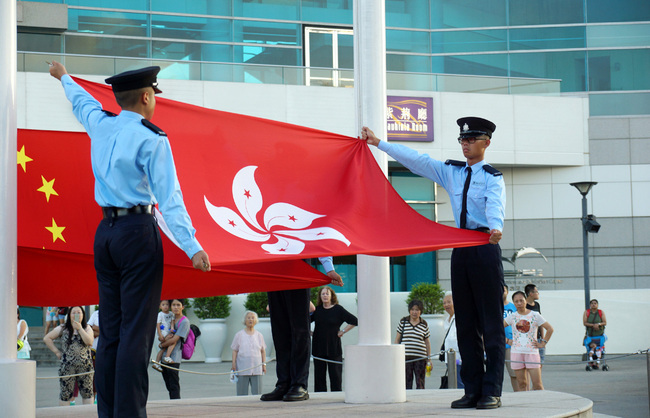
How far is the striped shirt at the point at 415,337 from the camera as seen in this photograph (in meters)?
11.8

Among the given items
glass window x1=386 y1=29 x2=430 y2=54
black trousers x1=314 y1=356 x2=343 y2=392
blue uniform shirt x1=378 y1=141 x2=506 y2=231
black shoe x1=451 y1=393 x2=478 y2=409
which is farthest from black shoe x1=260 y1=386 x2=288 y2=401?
glass window x1=386 y1=29 x2=430 y2=54

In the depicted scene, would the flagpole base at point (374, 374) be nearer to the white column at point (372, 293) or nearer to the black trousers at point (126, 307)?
the white column at point (372, 293)

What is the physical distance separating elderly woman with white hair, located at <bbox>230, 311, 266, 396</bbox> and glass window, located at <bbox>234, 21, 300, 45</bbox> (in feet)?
50.8

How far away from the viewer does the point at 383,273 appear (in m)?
6.71

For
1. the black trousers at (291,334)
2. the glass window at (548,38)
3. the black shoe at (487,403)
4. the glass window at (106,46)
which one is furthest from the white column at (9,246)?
the glass window at (548,38)

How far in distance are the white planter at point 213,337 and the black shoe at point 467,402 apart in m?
15.6

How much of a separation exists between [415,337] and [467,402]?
5860 mm

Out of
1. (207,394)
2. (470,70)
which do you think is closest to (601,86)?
(470,70)

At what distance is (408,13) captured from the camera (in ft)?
91.6

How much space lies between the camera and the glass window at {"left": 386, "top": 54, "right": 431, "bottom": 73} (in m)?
25.6

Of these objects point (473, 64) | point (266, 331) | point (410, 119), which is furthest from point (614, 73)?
point (266, 331)

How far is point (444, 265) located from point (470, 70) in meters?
6.39

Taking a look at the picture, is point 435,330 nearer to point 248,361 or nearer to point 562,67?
point 248,361

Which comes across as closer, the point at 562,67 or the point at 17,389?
the point at 17,389
